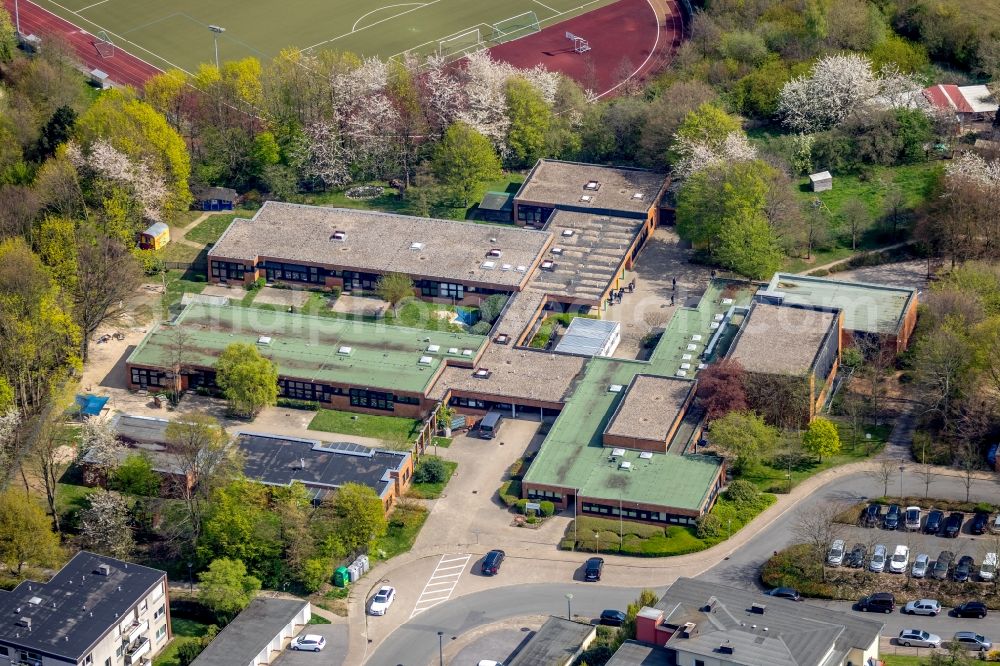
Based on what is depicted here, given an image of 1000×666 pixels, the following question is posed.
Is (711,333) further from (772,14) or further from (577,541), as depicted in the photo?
(772,14)

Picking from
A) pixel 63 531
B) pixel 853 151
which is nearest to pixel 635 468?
pixel 63 531

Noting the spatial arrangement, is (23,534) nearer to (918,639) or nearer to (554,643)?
(554,643)

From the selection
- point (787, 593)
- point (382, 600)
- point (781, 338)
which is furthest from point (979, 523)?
point (382, 600)

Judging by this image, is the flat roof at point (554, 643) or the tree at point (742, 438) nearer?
the flat roof at point (554, 643)

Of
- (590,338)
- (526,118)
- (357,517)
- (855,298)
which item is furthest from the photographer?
(526,118)

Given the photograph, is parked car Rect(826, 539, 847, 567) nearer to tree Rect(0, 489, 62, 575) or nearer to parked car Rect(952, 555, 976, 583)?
parked car Rect(952, 555, 976, 583)

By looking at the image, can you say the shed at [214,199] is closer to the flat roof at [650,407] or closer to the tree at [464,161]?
the tree at [464,161]

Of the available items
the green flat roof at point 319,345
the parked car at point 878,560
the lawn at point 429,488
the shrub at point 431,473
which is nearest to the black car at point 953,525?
the parked car at point 878,560
